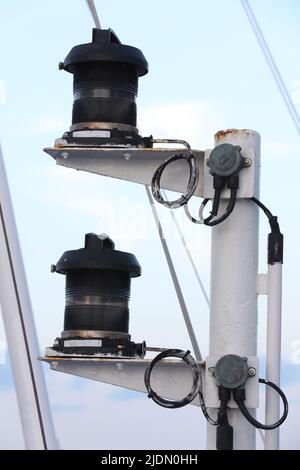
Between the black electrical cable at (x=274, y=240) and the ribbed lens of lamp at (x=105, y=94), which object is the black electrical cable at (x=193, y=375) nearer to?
the black electrical cable at (x=274, y=240)

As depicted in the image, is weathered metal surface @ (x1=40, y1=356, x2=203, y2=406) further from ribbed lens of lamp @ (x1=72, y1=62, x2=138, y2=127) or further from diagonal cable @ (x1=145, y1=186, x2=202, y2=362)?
diagonal cable @ (x1=145, y1=186, x2=202, y2=362)

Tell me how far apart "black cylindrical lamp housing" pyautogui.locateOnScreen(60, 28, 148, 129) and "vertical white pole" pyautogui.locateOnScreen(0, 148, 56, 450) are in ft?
10.7

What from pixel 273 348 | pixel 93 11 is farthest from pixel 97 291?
pixel 93 11

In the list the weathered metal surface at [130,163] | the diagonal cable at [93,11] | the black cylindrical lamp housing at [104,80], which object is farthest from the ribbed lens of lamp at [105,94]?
the diagonal cable at [93,11]

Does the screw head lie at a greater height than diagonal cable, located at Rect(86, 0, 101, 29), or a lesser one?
lesser

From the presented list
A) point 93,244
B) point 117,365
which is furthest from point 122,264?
point 117,365

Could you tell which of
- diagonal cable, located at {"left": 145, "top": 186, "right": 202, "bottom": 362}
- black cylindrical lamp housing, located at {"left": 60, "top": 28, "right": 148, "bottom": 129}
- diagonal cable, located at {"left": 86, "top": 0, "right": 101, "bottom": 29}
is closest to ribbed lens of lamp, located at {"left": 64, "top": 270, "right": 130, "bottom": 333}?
black cylindrical lamp housing, located at {"left": 60, "top": 28, "right": 148, "bottom": 129}

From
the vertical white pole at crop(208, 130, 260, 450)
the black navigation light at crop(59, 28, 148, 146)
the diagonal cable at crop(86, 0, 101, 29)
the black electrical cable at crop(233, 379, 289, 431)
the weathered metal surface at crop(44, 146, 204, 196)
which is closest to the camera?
the black electrical cable at crop(233, 379, 289, 431)

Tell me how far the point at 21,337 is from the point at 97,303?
10.6 ft

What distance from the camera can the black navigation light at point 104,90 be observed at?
17.1 ft

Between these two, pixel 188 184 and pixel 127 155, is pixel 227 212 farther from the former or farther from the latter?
pixel 127 155

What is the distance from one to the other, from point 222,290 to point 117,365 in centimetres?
66

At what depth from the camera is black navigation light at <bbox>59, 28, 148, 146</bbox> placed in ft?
17.1
